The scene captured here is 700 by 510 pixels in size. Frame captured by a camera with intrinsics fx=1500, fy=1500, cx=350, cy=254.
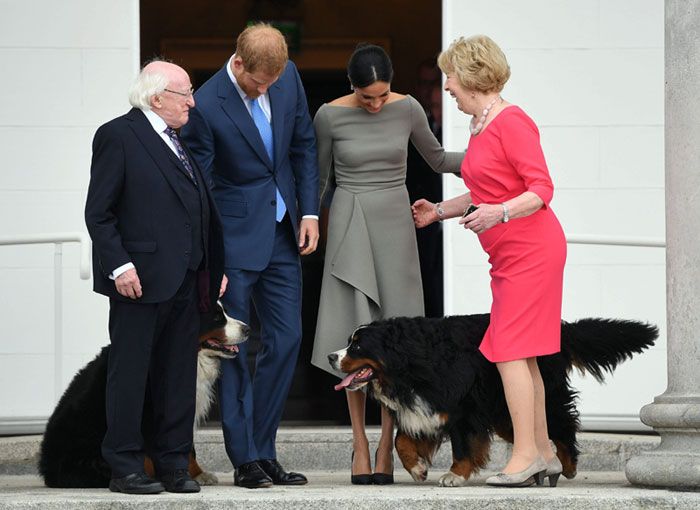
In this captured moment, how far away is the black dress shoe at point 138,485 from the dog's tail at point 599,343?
5.51 feet

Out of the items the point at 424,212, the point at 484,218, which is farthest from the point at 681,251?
the point at 424,212

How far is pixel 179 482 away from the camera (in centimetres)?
543

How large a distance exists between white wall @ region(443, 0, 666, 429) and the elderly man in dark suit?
2.58 metres

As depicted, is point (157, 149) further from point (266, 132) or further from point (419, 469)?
point (419, 469)

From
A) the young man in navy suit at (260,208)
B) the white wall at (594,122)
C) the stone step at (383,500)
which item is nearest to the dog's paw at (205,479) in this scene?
the young man in navy suit at (260,208)

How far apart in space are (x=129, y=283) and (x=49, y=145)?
270cm

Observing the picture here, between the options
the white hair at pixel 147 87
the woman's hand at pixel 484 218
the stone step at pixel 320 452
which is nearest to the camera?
the woman's hand at pixel 484 218

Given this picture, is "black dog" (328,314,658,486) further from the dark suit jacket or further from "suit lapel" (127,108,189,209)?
"suit lapel" (127,108,189,209)

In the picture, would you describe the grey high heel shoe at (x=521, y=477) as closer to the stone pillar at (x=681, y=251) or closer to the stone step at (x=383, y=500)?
the stone step at (x=383, y=500)

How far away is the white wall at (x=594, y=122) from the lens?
789 cm

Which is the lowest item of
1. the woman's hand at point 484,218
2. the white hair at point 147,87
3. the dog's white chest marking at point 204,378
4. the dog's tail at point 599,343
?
the dog's white chest marking at point 204,378

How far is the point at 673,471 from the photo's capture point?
17.5ft

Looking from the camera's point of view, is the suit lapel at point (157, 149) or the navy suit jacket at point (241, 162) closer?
the suit lapel at point (157, 149)

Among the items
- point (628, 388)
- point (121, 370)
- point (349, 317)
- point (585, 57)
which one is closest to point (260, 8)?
point (585, 57)
